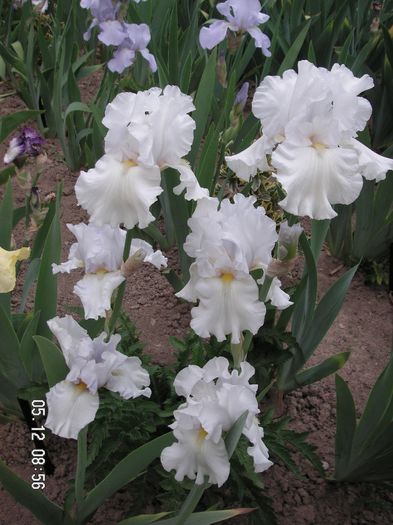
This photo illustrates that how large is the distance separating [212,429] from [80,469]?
385 mm

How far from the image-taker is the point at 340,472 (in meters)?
1.65

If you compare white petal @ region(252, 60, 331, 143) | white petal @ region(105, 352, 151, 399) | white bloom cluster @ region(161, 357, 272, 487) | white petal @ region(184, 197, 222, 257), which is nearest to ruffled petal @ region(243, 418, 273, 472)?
white bloom cluster @ region(161, 357, 272, 487)

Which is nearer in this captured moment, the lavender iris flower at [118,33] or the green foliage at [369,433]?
the green foliage at [369,433]

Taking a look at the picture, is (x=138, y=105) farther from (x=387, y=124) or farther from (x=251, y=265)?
(x=387, y=124)

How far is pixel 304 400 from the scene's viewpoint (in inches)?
76.9

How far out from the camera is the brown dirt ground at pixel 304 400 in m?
1.65

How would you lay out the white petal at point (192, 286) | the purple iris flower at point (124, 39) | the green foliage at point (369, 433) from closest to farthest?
the white petal at point (192, 286) < the green foliage at point (369, 433) < the purple iris flower at point (124, 39)

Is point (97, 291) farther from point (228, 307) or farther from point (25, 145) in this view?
point (25, 145)

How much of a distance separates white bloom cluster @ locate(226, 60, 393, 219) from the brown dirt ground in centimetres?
87

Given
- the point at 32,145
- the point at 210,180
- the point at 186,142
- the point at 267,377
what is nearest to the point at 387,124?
the point at 210,180

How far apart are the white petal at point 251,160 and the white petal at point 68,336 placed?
46cm

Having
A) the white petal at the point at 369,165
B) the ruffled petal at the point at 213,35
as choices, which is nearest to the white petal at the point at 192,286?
the white petal at the point at 369,165

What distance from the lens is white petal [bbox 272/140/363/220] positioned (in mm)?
1064
